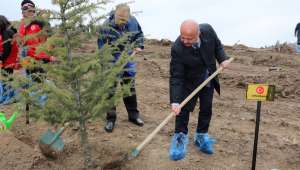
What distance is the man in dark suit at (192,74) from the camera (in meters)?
5.02

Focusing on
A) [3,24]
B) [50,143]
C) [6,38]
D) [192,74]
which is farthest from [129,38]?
[3,24]

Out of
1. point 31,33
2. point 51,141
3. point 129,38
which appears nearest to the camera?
point 31,33

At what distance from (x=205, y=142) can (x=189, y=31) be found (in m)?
1.62

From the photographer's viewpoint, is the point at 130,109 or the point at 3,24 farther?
the point at 3,24

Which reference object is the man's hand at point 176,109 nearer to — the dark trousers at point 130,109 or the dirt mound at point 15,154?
the dark trousers at point 130,109

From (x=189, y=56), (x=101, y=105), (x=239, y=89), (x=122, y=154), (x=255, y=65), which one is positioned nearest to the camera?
(x=101, y=105)

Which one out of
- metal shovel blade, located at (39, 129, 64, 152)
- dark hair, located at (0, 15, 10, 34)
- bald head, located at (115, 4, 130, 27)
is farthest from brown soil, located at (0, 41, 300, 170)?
bald head, located at (115, 4, 130, 27)

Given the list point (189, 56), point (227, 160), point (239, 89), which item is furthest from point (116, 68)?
point (239, 89)

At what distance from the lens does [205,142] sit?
547 cm

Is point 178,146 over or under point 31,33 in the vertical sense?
under

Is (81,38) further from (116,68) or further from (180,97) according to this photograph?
(180,97)

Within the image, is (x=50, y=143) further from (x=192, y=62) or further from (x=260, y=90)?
(x=260, y=90)

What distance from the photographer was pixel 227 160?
18.1ft

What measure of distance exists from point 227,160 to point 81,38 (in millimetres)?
2632
